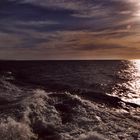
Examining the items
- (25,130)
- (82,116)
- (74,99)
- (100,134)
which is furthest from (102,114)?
(25,130)

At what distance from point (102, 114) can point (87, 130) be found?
358 cm

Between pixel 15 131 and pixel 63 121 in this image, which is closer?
pixel 15 131

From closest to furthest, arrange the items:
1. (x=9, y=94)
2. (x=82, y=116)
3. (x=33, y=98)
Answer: (x=82, y=116)
(x=33, y=98)
(x=9, y=94)

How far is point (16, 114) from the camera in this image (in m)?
13.5

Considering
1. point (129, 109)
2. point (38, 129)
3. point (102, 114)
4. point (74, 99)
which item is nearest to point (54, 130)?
point (38, 129)

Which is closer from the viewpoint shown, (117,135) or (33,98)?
(117,135)

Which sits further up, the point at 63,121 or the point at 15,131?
the point at 15,131

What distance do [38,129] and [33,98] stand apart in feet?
17.0

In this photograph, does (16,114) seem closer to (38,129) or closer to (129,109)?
(38,129)

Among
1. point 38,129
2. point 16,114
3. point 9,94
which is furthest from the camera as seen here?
point 9,94

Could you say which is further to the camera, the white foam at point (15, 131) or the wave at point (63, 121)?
the wave at point (63, 121)

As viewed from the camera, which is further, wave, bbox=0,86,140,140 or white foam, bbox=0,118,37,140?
wave, bbox=0,86,140,140

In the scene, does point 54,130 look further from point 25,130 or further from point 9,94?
point 9,94

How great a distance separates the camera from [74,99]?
59.5 feet
